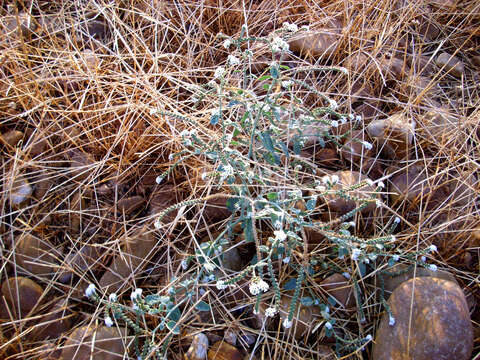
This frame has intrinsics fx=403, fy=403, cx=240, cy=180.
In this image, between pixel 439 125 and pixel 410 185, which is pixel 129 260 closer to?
pixel 410 185

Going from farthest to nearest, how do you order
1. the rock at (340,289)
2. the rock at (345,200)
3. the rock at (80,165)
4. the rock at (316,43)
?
the rock at (316,43)
the rock at (80,165)
the rock at (345,200)
the rock at (340,289)

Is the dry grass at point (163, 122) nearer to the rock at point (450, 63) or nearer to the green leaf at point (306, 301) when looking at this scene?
the rock at point (450, 63)

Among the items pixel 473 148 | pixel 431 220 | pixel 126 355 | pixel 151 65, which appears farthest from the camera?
pixel 151 65

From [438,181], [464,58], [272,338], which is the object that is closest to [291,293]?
[272,338]

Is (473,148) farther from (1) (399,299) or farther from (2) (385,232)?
(1) (399,299)

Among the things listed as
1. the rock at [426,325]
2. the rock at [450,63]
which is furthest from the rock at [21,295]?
the rock at [450,63]

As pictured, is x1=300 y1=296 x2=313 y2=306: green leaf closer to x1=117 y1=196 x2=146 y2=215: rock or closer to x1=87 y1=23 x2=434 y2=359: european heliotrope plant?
x1=87 y1=23 x2=434 y2=359: european heliotrope plant
